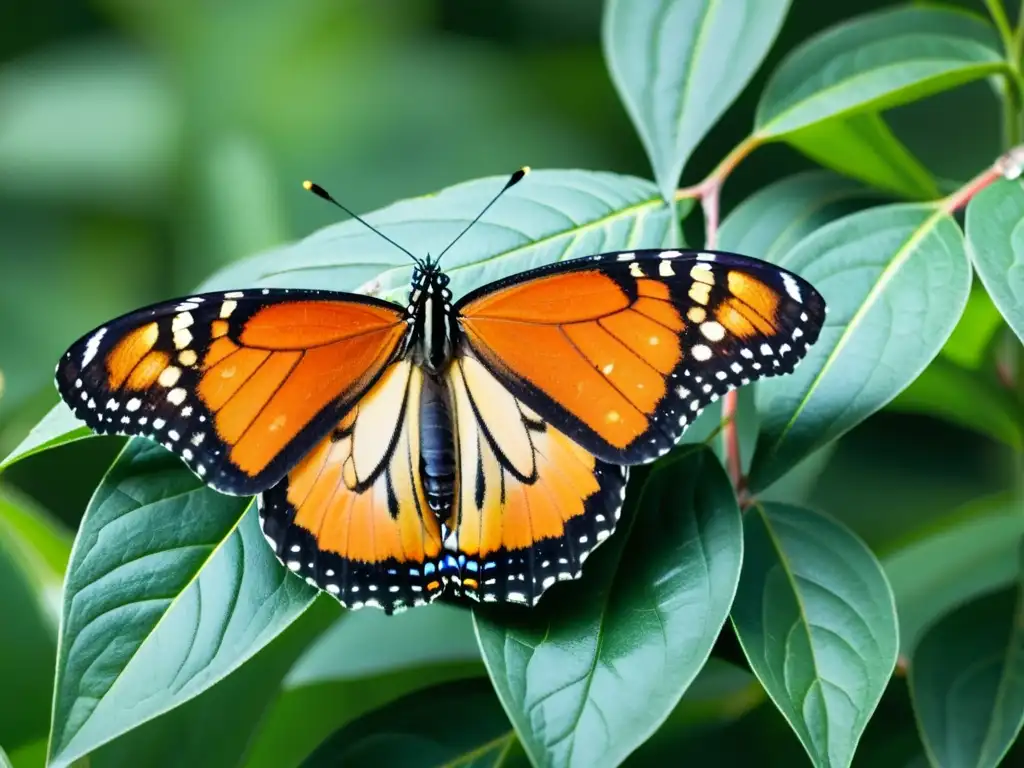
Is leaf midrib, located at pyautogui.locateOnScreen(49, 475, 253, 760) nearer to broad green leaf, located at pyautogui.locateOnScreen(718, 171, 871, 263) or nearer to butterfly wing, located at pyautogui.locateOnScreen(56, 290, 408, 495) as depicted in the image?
butterfly wing, located at pyautogui.locateOnScreen(56, 290, 408, 495)

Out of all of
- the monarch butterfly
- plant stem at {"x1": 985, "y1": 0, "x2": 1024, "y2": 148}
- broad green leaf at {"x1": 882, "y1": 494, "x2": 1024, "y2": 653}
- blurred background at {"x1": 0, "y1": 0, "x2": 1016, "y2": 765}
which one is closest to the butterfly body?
the monarch butterfly

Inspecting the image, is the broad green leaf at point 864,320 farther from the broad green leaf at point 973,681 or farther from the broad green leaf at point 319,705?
the broad green leaf at point 319,705

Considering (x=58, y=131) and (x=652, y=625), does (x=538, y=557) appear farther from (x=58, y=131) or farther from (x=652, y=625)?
(x=58, y=131)

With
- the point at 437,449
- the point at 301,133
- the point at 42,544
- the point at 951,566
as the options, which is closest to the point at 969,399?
the point at 951,566

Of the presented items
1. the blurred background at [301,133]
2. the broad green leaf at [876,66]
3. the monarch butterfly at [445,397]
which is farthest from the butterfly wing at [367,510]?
the blurred background at [301,133]

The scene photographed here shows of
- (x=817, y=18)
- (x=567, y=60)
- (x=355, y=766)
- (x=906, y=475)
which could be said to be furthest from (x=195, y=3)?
(x=355, y=766)

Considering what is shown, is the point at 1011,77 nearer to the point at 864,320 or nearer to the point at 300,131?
the point at 864,320
